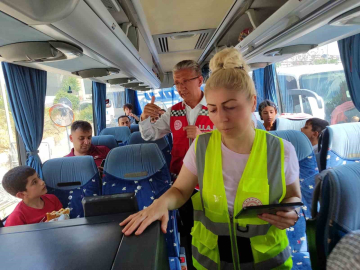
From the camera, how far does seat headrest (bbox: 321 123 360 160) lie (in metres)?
2.34

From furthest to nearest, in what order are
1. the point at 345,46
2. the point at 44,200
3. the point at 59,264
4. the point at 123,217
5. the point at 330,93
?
the point at 330,93
the point at 345,46
the point at 44,200
the point at 123,217
the point at 59,264

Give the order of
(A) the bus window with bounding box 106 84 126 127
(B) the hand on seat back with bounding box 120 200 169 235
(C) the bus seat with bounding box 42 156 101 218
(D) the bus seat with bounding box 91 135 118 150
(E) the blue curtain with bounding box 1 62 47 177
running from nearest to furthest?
1. (B) the hand on seat back with bounding box 120 200 169 235
2. (C) the bus seat with bounding box 42 156 101 218
3. (E) the blue curtain with bounding box 1 62 47 177
4. (D) the bus seat with bounding box 91 135 118 150
5. (A) the bus window with bounding box 106 84 126 127

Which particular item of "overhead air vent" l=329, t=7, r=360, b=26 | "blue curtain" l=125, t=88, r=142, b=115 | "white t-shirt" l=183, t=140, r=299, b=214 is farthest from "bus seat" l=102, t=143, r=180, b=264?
"blue curtain" l=125, t=88, r=142, b=115

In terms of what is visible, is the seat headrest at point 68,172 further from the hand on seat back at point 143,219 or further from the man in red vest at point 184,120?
the hand on seat back at point 143,219

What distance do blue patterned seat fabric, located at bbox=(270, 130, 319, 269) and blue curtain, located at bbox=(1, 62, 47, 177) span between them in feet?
10.6

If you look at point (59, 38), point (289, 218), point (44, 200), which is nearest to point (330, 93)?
point (289, 218)

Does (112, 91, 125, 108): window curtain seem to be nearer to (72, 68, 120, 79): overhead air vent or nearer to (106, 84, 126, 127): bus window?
(106, 84, 126, 127): bus window

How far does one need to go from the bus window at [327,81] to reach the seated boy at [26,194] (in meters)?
4.00

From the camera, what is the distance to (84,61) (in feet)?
8.20

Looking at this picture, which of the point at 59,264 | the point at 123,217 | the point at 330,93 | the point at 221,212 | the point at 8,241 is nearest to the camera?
the point at 59,264

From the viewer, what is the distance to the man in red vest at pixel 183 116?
6.96 ft

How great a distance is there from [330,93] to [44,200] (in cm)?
424

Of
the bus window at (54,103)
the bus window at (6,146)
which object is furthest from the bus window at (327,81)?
the bus window at (6,146)

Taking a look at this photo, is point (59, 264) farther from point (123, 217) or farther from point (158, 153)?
point (158, 153)
